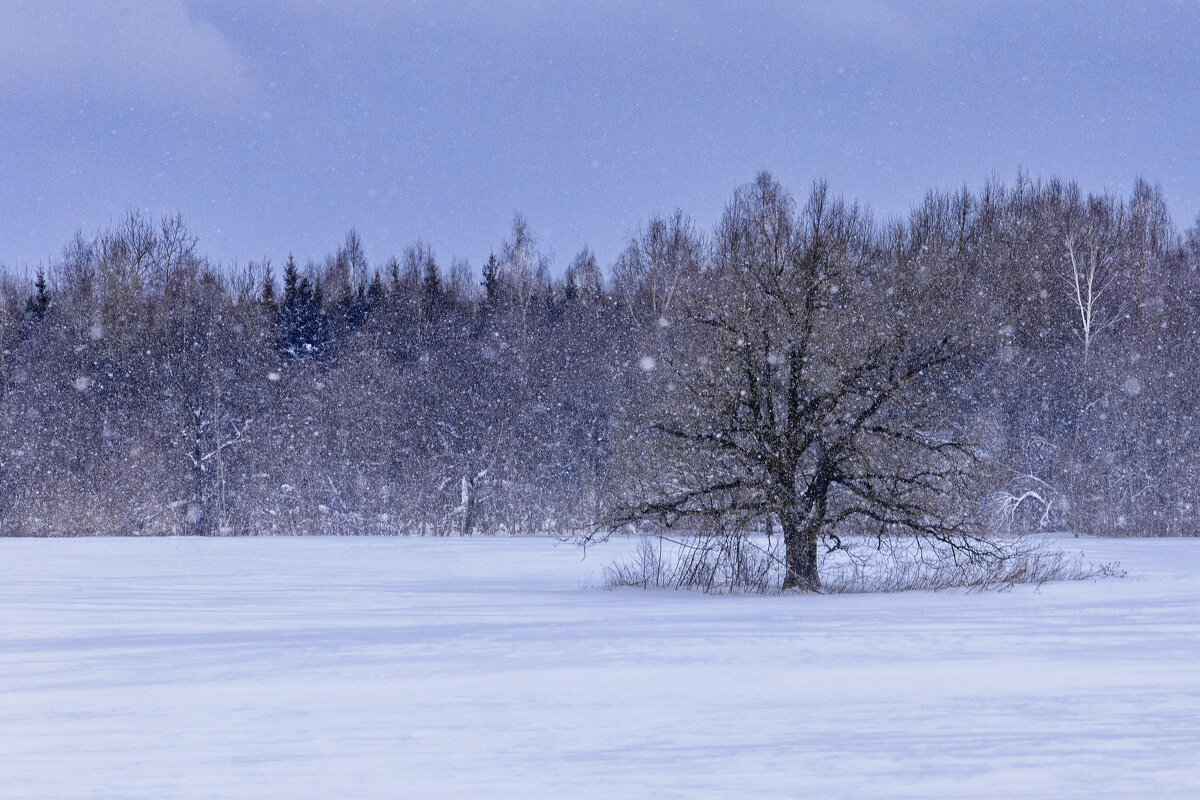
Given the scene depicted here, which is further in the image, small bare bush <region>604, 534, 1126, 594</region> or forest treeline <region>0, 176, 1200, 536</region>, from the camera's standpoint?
forest treeline <region>0, 176, 1200, 536</region>

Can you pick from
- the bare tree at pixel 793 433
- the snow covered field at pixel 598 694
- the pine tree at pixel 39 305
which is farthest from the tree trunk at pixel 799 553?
the pine tree at pixel 39 305

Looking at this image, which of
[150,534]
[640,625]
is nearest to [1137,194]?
[150,534]

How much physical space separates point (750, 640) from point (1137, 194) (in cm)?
5795

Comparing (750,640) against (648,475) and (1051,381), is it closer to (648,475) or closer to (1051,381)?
(648,475)

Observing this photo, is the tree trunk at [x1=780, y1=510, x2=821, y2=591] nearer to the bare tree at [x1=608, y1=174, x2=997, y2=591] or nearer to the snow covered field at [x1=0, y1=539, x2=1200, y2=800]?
the bare tree at [x1=608, y1=174, x2=997, y2=591]

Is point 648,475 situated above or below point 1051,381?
below

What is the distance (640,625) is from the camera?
1121cm

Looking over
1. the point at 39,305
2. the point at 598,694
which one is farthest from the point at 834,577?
the point at 39,305

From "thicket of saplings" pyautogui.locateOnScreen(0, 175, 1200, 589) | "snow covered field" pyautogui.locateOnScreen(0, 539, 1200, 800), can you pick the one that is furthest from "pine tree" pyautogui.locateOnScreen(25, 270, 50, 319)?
"snow covered field" pyautogui.locateOnScreen(0, 539, 1200, 800)

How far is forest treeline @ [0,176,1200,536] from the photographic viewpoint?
30672 millimetres

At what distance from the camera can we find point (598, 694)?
300 inches

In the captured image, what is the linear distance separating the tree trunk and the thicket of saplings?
0.04 meters

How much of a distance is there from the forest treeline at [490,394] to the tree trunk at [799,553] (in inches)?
165

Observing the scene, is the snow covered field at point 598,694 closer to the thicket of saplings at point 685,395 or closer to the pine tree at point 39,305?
the thicket of saplings at point 685,395
